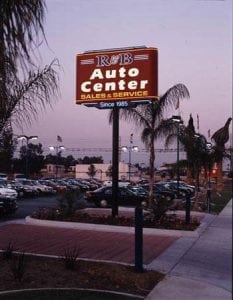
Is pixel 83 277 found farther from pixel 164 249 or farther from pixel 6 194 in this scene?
pixel 6 194

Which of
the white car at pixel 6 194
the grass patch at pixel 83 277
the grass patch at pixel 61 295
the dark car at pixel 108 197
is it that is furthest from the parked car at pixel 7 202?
the grass patch at pixel 61 295

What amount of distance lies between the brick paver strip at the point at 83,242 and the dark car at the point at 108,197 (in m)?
12.6

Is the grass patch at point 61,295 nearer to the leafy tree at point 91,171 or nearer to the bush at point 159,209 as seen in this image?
the bush at point 159,209

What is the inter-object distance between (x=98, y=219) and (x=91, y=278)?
9.32 metres

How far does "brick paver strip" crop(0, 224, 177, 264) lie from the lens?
1142cm

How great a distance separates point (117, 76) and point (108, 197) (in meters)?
11.5

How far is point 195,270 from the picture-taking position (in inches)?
385

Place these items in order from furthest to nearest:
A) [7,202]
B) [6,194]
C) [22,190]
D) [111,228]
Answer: [22,190]
[6,194]
[7,202]
[111,228]

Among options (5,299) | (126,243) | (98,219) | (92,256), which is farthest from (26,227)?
(5,299)

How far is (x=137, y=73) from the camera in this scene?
1894 centimetres

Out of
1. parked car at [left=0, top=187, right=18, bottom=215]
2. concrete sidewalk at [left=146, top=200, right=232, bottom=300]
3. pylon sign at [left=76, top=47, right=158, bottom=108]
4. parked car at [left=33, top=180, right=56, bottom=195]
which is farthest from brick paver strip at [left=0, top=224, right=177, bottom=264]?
parked car at [left=33, top=180, right=56, bottom=195]

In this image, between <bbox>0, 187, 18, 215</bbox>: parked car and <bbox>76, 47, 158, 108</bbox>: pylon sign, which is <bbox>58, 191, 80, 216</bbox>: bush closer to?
<bbox>76, 47, 158, 108</bbox>: pylon sign

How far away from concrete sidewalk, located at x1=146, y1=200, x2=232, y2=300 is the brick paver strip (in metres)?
0.42

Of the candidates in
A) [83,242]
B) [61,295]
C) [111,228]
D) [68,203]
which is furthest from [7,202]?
[61,295]
